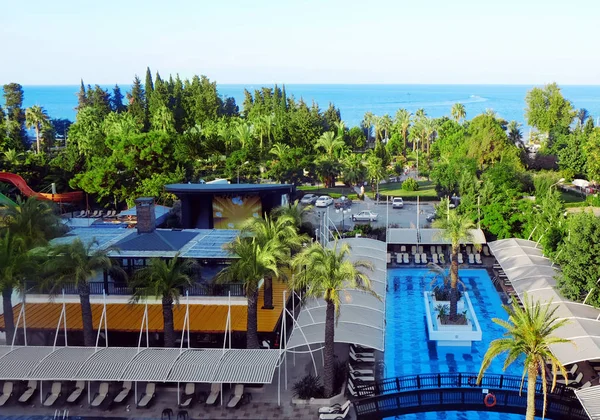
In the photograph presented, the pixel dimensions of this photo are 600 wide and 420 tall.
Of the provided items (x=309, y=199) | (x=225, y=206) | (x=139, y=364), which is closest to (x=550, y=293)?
(x=139, y=364)

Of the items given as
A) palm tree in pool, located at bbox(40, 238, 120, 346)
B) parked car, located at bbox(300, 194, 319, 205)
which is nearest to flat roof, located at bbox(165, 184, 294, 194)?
palm tree in pool, located at bbox(40, 238, 120, 346)

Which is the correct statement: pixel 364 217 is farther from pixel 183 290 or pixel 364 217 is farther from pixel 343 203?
pixel 183 290

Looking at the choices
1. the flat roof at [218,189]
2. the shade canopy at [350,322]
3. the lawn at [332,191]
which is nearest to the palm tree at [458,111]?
the lawn at [332,191]

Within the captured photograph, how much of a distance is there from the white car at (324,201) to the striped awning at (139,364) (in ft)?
116

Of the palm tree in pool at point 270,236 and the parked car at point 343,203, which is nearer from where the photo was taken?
the palm tree in pool at point 270,236

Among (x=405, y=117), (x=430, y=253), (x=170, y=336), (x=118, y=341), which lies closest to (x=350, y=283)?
(x=170, y=336)

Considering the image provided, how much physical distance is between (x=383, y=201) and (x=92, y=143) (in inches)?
1237

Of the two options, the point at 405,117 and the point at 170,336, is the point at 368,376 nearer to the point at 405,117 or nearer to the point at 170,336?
the point at 170,336

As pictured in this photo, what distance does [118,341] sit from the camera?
2442cm

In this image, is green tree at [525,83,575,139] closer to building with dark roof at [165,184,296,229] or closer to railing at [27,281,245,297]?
building with dark roof at [165,184,296,229]

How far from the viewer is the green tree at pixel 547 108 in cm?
8650

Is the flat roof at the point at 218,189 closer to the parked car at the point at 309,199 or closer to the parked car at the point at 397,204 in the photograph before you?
the parked car at the point at 309,199

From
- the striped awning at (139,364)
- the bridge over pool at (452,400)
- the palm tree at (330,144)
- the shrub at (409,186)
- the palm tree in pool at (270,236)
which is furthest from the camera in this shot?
the palm tree at (330,144)

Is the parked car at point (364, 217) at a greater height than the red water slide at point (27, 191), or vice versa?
the red water slide at point (27, 191)
